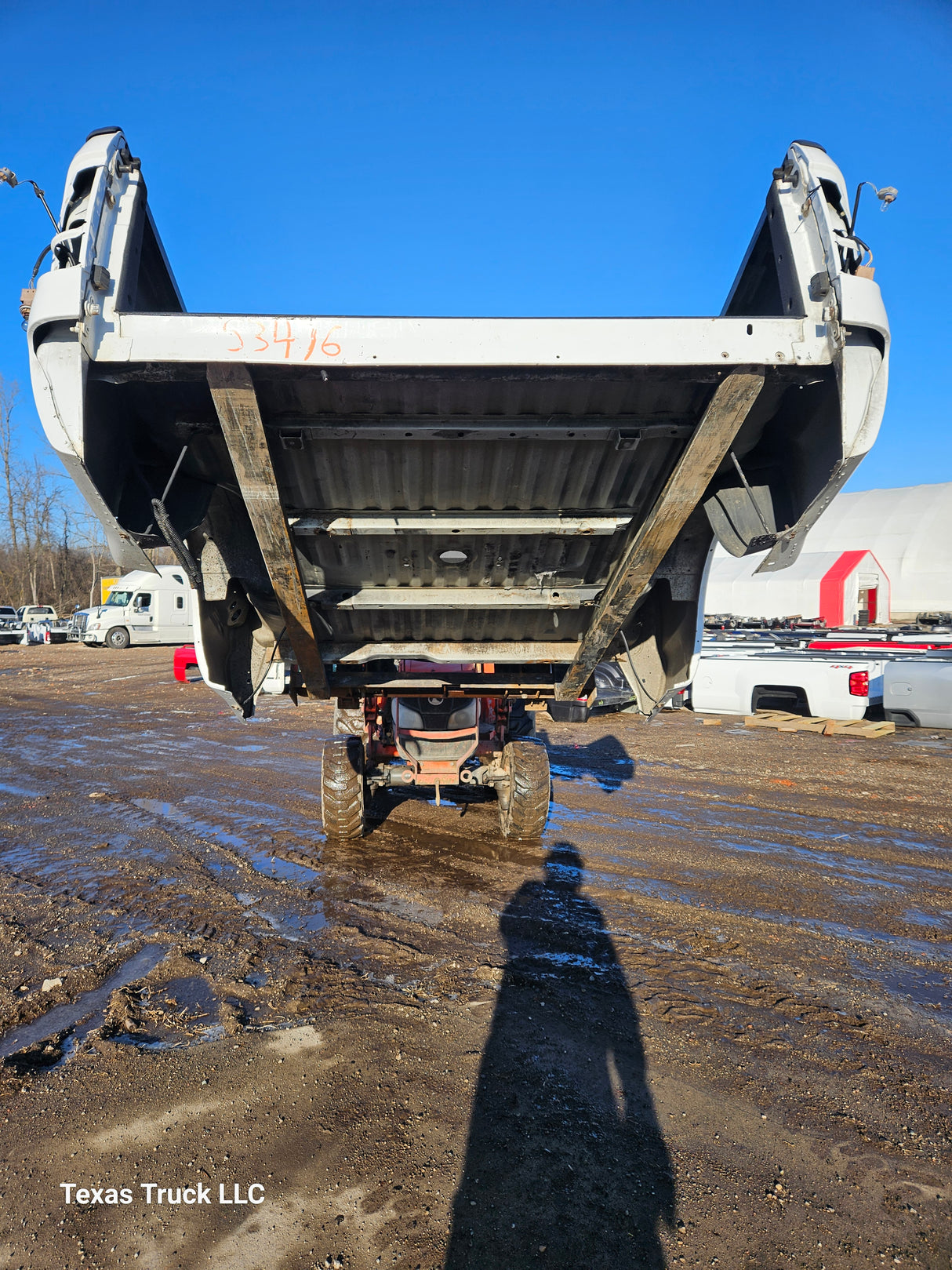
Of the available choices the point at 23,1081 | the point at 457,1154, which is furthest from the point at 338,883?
the point at 457,1154

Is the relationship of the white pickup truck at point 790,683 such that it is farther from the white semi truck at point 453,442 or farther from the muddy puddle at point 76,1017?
the muddy puddle at point 76,1017

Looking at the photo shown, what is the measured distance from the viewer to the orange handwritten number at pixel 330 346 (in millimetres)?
2402

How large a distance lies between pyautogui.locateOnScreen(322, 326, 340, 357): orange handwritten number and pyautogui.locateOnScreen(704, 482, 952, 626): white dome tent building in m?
31.6

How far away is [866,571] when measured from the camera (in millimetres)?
32688

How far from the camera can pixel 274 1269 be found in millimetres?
1877

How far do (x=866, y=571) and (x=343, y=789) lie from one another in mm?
34026

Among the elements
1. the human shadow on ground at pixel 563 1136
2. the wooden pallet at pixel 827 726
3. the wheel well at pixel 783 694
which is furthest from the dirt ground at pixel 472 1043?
the wheel well at pixel 783 694

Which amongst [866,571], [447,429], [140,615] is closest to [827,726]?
[447,429]

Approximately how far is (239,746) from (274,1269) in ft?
27.3

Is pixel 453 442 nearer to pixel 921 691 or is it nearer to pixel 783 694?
pixel 783 694

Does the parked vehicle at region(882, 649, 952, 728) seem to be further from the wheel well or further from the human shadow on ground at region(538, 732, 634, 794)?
the human shadow on ground at region(538, 732, 634, 794)

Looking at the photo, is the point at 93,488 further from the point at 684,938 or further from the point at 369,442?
the point at 684,938

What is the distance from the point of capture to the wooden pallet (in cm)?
1055

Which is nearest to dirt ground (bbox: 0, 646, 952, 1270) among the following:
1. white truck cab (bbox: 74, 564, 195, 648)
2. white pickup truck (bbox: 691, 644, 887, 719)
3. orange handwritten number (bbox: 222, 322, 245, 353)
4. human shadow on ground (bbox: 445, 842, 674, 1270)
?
human shadow on ground (bbox: 445, 842, 674, 1270)
